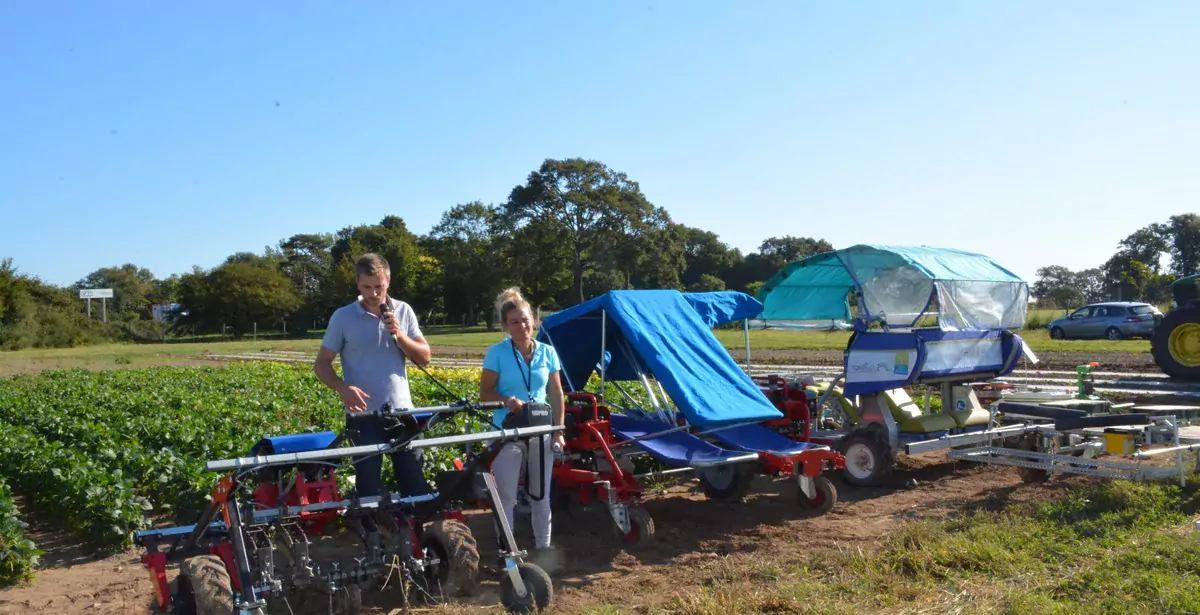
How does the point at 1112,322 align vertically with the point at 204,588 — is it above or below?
above

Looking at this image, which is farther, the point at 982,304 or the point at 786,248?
the point at 786,248

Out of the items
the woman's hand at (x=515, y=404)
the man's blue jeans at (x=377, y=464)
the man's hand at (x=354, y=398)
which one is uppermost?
the man's hand at (x=354, y=398)

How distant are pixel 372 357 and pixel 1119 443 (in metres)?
6.13

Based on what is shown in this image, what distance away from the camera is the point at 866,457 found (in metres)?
9.29

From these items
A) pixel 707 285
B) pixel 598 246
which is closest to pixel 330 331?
pixel 598 246

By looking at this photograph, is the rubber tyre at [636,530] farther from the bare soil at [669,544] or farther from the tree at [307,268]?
the tree at [307,268]

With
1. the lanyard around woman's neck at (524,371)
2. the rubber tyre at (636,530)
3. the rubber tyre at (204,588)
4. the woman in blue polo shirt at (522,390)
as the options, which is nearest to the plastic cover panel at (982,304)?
the rubber tyre at (636,530)

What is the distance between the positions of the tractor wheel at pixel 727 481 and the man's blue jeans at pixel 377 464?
3.58m

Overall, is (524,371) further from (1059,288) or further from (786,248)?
(786,248)

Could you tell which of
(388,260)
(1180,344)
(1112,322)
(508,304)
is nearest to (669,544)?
(508,304)

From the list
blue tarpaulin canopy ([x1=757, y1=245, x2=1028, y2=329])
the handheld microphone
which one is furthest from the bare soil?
blue tarpaulin canopy ([x1=757, y1=245, x2=1028, y2=329])

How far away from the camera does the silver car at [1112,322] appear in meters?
30.8

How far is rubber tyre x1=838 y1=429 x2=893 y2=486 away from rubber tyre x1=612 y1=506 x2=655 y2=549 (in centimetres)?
314

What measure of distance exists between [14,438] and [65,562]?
351 centimetres
